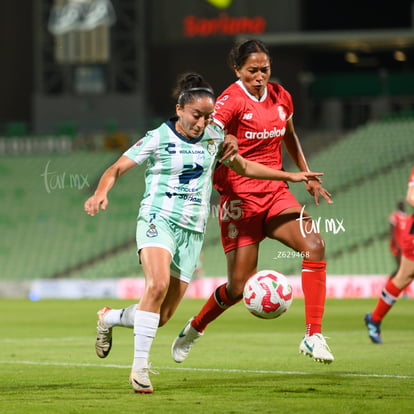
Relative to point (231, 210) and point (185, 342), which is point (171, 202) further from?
point (185, 342)

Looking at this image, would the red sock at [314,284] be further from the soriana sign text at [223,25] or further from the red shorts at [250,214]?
the soriana sign text at [223,25]

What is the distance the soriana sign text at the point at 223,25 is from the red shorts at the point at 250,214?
2597 centimetres

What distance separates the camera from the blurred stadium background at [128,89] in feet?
97.9

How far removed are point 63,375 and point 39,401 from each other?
1685 millimetres

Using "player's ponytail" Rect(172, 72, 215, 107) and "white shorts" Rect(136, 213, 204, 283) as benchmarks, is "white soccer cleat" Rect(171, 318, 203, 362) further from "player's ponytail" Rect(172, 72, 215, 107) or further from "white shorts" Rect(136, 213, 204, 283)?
"player's ponytail" Rect(172, 72, 215, 107)

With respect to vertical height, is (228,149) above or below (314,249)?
above

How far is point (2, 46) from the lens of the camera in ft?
119

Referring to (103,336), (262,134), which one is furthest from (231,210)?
(103,336)

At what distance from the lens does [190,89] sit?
723cm

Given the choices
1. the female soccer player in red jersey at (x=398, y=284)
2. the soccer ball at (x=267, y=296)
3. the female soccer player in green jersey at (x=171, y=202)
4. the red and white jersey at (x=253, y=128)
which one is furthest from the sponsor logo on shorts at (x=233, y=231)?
the female soccer player in red jersey at (x=398, y=284)

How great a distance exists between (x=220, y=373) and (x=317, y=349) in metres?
1.20

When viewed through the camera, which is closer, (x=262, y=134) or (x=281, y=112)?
(x=262, y=134)

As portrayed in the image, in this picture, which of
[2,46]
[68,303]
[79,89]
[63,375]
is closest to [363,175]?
[68,303]

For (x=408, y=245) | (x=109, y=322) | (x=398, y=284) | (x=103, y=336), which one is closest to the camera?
(x=109, y=322)
